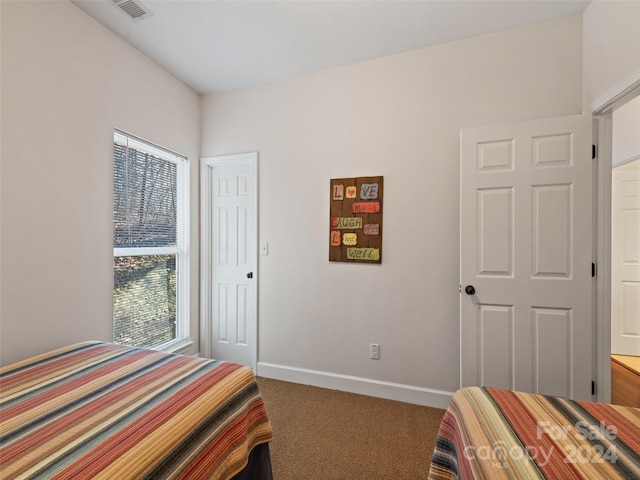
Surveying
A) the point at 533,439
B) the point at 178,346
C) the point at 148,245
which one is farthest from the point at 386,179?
the point at 178,346

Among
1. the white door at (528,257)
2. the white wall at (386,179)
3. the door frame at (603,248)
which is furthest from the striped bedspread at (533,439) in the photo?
the white wall at (386,179)

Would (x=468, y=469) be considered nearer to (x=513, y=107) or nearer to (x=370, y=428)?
(x=370, y=428)

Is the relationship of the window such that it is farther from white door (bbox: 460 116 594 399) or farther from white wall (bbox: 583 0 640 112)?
white wall (bbox: 583 0 640 112)

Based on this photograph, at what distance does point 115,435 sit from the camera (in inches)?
34.3

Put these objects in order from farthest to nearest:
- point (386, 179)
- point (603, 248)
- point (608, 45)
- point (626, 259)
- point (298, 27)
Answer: point (626, 259) → point (386, 179) → point (298, 27) → point (603, 248) → point (608, 45)

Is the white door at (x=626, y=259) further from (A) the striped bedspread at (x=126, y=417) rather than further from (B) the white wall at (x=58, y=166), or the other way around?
(B) the white wall at (x=58, y=166)

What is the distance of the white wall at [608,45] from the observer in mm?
1526

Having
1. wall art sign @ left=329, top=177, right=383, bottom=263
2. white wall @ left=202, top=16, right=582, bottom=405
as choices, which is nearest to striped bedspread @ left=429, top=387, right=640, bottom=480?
white wall @ left=202, top=16, right=582, bottom=405

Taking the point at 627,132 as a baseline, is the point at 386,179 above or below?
below

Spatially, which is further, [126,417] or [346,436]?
[346,436]

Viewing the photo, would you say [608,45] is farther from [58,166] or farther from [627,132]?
[58,166]

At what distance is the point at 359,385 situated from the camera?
2.41 metres

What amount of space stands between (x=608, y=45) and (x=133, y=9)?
300 cm

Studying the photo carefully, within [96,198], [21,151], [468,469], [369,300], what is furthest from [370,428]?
[21,151]
